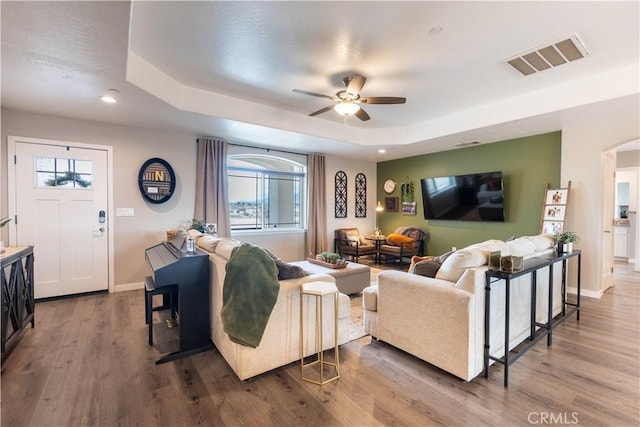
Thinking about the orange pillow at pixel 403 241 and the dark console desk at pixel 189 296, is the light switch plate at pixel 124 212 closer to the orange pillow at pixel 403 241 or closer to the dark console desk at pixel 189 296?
the dark console desk at pixel 189 296

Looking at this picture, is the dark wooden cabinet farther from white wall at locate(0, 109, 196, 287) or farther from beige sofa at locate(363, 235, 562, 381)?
beige sofa at locate(363, 235, 562, 381)

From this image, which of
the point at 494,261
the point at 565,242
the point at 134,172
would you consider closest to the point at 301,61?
the point at 494,261

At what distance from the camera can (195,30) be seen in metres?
2.56

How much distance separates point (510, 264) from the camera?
222 centimetres

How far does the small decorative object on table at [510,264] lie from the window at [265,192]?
15.5 ft

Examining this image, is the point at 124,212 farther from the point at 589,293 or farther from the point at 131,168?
the point at 589,293

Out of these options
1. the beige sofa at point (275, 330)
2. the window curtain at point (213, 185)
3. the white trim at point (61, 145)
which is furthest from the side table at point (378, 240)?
the white trim at point (61, 145)

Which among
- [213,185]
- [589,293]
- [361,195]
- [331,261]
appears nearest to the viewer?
[331,261]

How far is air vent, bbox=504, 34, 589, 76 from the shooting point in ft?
9.10

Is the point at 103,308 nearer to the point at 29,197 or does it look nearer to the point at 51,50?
the point at 29,197

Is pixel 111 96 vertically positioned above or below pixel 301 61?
below

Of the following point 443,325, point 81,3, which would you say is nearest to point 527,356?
point 443,325

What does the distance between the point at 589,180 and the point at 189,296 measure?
5.50 metres

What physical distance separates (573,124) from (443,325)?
4052 millimetres
